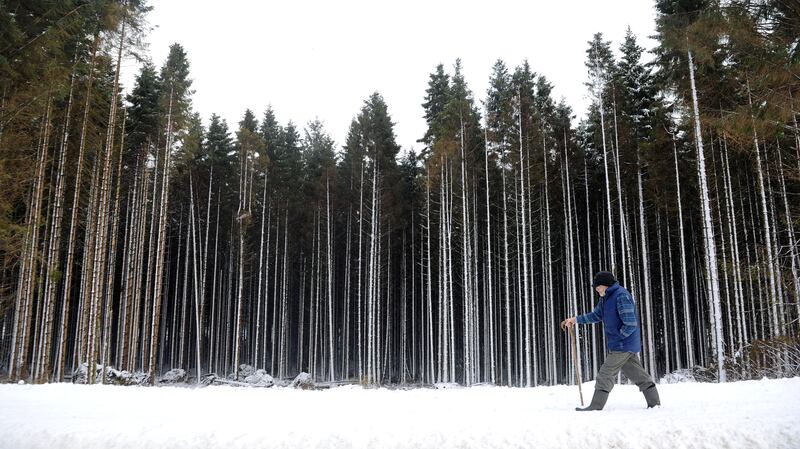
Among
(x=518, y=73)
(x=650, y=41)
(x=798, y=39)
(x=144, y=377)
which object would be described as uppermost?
(x=518, y=73)

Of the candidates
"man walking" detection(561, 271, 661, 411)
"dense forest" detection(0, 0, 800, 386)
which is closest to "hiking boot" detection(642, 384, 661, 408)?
"man walking" detection(561, 271, 661, 411)

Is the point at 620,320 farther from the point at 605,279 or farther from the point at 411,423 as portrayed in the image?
the point at 411,423

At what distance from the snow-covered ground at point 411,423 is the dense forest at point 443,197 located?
6.36 meters

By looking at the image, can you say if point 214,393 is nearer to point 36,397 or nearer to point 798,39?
point 36,397

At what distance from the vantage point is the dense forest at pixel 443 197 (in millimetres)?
12188

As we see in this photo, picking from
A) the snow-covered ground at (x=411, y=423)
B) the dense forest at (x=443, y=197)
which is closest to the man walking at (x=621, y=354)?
the snow-covered ground at (x=411, y=423)

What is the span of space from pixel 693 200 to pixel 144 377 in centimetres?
2311

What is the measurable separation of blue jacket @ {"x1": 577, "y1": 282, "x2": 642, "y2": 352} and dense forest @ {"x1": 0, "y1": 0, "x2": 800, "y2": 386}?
20.4 ft

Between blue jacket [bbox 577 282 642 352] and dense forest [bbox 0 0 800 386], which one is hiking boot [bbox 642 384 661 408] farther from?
dense forest [bbox 0 0 800 386]

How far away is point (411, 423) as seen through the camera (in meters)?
4.56

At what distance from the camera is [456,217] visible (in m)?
25.5

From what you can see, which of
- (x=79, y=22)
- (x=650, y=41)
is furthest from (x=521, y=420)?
(x=650, y=41)

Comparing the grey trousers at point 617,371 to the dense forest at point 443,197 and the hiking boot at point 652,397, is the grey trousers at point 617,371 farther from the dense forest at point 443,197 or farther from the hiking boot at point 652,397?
the dense forest at point 443,197

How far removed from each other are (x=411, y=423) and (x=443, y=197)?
1780 centimetres
